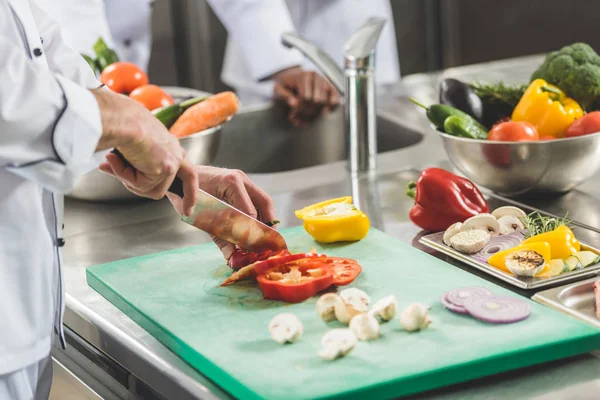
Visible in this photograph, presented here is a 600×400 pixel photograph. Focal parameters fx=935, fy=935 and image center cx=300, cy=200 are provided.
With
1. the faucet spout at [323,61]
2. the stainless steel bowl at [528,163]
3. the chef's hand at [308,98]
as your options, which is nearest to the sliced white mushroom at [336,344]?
the stainless steel bowl at [528,163]

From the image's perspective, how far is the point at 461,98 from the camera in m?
1.60

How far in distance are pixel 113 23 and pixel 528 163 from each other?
1.68 meters

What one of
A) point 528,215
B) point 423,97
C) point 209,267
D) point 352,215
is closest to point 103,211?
point 209,267

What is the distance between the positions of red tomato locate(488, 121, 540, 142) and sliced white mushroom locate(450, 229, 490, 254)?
0.22 metres

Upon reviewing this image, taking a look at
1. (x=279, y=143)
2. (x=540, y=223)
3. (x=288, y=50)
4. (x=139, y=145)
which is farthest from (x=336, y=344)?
(x=288, y=50)

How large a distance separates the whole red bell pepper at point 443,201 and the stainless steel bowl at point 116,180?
42 cm

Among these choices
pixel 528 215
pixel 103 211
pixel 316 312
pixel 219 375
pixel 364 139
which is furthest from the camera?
pixel 364 139

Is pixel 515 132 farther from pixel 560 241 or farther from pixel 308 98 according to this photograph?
pixel 308 98

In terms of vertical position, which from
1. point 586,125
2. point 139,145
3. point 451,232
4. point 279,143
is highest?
point 139,145

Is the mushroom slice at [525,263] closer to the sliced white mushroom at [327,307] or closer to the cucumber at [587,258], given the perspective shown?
the cucumber at [587,258]

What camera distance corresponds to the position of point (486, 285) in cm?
118

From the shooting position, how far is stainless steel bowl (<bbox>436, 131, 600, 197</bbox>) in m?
1.46

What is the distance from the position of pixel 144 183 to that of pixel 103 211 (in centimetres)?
55

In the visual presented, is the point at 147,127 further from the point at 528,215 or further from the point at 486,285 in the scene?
the point at 528,215
